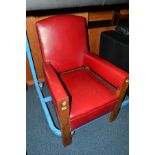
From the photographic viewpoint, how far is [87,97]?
1.20 meters

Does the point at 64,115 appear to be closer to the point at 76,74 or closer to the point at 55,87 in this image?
the point at 55,87

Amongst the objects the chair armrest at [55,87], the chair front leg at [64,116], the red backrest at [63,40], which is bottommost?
the chair front leg at [64,116]

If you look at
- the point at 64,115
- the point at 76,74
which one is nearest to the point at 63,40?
the point at 76,74

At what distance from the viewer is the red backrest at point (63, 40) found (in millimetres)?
1287

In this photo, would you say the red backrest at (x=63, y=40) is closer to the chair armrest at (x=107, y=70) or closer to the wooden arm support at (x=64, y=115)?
the chair armrest at (x=107, y=70)

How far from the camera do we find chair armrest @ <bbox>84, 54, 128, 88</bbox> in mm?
1175

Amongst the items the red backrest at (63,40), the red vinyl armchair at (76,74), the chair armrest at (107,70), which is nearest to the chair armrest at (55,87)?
the red vinyl armchair at (76,74)

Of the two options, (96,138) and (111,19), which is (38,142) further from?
(111,19)

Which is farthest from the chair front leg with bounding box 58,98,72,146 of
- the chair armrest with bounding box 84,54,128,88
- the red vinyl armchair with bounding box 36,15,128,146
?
the chair armrest with bounding box 84,54,128,88

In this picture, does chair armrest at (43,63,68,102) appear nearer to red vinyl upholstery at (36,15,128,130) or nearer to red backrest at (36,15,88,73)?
red vinyl upholstery at (36,15,128,130)

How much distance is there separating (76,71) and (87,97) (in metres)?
0.41
